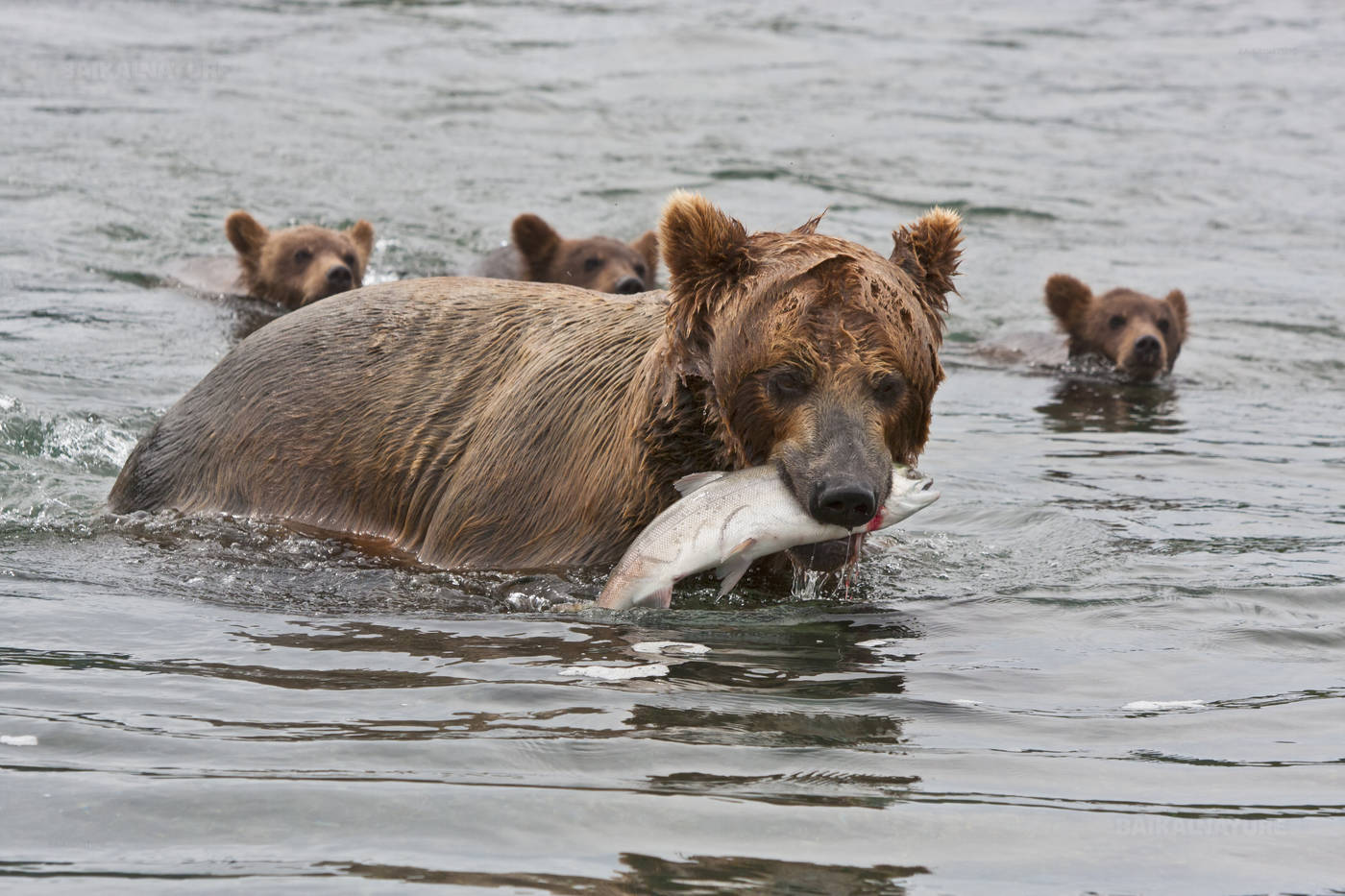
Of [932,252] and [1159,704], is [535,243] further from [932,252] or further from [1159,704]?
[1159,704]

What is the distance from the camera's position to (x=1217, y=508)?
8664mm

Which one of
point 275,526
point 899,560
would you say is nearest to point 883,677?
point 899,560

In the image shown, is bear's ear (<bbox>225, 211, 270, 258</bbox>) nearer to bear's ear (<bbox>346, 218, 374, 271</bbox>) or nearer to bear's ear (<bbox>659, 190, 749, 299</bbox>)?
bear's ear (<bbox>346, 218, 374, 271</bbox>)

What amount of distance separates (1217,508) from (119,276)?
9.62 m

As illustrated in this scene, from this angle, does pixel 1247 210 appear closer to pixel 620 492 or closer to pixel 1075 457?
pixel 1075 457

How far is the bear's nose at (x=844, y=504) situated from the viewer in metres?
5.23

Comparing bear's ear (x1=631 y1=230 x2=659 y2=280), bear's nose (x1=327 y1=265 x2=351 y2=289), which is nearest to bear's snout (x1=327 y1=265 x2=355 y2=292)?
bear's nose (x1=327 y1=265 x2=351 y2=289)

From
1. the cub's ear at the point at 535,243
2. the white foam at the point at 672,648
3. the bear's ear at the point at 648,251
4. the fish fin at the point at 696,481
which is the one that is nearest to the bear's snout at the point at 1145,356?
the bear's ear at the point at 648,251

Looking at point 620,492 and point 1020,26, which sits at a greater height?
point 1020,26

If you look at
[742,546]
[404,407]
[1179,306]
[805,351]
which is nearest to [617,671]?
[742,546]

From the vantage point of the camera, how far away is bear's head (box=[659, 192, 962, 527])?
213 inches

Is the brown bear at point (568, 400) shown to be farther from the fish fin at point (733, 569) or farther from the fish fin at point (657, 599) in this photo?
the fish fin at point (657, 599)

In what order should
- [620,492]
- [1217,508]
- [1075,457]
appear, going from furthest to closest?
[1075,457]
[1217,508]
[620,492]

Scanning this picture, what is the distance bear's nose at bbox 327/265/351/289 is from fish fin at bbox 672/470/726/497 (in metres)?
8.68
